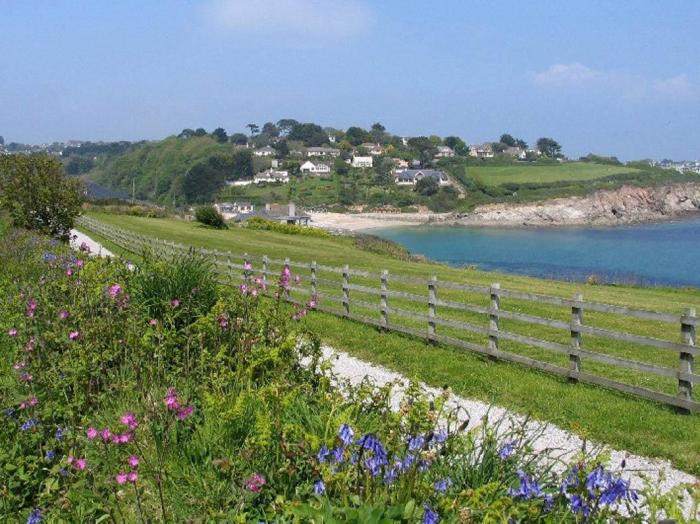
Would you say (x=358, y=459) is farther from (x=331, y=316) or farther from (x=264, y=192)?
(x=264, y=192)

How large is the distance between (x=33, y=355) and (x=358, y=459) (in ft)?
17.2

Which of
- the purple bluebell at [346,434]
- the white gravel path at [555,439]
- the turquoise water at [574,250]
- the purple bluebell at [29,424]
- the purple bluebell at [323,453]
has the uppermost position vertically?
the purple bluebell at [346,434]

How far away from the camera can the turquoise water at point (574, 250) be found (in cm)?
6153

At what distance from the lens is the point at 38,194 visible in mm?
28141

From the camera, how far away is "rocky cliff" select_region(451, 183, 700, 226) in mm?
146000

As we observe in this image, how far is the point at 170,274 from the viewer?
10.5 metres

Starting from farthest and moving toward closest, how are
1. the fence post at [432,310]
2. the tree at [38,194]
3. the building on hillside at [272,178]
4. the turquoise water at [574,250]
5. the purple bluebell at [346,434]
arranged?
1. the building on hillside at [272,178]
2. the turquoise water at [574,250]
3. the tree at [38,194]
4. the fence post at [432,310]
5. the purple bluebell at [346,434]

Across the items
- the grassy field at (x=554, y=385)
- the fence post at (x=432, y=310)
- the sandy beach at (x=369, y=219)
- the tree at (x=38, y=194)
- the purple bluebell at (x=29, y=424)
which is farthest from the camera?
the sandy beach at (x=369, y=219)

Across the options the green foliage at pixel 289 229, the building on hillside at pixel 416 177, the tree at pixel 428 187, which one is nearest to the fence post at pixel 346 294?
the green foliage at pixel 289 229

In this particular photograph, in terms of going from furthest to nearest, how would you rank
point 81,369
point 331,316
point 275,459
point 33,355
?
point 331,316 → point 33,355 → point 81,369 → point 275,459

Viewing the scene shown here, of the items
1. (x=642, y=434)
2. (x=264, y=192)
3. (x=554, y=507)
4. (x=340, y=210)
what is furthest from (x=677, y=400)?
(x=264, y=192)

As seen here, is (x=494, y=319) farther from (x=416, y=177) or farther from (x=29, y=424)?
(x=416, y=177)

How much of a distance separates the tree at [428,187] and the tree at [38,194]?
149648 mm

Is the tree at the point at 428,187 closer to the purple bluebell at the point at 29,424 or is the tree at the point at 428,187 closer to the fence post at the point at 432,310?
the fence post at the point at 432,310
